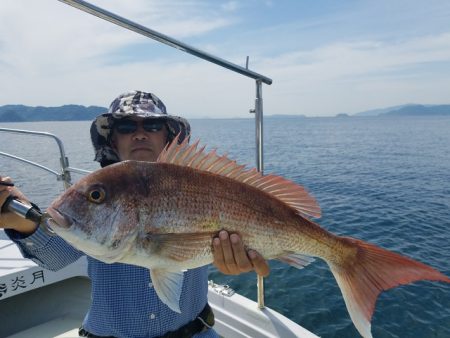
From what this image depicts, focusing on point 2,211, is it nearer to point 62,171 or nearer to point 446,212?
point 62,171

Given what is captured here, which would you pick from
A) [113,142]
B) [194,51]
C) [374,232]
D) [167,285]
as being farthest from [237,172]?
[374,232]

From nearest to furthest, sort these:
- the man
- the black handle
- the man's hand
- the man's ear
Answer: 1. the black handle
2. the man's hand
3. the man
4. the man's ear

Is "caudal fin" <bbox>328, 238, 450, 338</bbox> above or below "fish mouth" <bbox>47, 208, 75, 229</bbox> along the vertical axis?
below

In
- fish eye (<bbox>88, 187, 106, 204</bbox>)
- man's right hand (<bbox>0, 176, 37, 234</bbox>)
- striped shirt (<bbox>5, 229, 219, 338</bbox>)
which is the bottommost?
striped shirt (<bbox>5, 229, 219, 338</bbox>)

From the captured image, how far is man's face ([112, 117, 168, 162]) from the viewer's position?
2682 millimetres

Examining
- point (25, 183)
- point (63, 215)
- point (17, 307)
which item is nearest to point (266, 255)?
point (63, 215)

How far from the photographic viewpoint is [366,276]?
2104 mm

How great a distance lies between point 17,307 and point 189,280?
347 cm

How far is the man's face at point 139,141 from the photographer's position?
2.68m

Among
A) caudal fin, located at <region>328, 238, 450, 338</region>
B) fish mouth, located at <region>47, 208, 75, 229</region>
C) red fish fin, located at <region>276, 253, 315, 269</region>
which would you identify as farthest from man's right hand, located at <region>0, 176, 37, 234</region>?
caudal fin, located at <region>328, 238, 450, 338</region>

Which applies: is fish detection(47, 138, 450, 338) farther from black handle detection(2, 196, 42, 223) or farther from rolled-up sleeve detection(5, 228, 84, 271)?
rolled-up sleeve detection(5, 228, 84, 271)

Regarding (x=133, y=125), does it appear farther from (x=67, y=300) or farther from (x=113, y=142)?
(x=67, y=300)

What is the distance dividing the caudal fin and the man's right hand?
2.03 m

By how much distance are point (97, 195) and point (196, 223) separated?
569 mm
